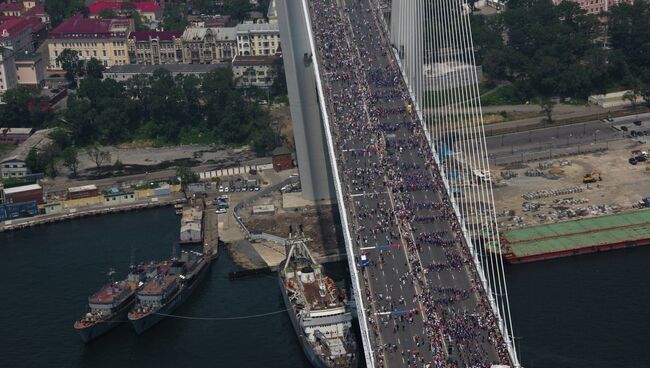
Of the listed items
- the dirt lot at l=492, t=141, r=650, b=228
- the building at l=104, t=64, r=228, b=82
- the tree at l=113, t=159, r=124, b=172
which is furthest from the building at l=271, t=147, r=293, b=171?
the building at l=104, t=64, r=228, b=82

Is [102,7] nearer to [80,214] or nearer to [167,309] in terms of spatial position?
[80,214]

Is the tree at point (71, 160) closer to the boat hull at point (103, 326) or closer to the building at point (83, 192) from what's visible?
the building at point (83, 192)

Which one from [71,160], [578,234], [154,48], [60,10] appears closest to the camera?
[578,234]

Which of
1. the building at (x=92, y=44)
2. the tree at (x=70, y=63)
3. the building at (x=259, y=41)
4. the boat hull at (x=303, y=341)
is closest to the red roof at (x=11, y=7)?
the building at (x=92, y=44)

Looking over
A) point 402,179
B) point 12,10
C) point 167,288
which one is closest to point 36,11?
point 12,10

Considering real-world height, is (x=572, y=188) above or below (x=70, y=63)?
below

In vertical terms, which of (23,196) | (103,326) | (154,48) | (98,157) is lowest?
(103,326)

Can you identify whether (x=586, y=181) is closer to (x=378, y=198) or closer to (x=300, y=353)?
(x=378, y=198)

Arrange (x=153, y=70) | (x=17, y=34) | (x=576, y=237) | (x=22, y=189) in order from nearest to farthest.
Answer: (x=576, y=237) < (x=22, y=189) < (x=153, y=70) < (x=17, y=34)
